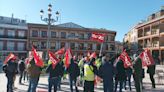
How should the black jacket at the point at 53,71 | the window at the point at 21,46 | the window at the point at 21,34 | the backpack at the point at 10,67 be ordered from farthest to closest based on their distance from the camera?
the window at the point at 21,34 < the window at the point at 21,46 < the backpack at the point at 10,67 < the black jacket at the point at 53,71

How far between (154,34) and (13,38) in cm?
2869

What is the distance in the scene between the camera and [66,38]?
59.6 metres

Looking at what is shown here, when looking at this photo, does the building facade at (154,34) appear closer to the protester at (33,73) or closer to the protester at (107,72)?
the protester at (107,72)

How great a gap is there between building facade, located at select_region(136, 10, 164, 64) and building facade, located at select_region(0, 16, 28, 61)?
24.9 metres

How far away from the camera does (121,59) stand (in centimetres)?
1146

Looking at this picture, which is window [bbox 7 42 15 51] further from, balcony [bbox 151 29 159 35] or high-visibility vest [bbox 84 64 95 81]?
high-visibility vest [bbox 84 64 95 81]

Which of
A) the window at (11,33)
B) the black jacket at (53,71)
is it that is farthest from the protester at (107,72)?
the window at (11,33)

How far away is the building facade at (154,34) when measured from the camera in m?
46.1

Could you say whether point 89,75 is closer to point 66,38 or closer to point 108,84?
point 108,84

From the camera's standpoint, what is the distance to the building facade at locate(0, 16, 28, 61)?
2133 inches

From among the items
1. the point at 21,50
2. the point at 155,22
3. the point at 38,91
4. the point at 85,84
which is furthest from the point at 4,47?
the point at 85,84

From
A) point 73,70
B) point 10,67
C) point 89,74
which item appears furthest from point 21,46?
point 89,74

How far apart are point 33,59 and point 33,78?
0.73m

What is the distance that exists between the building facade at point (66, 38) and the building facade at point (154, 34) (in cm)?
811
